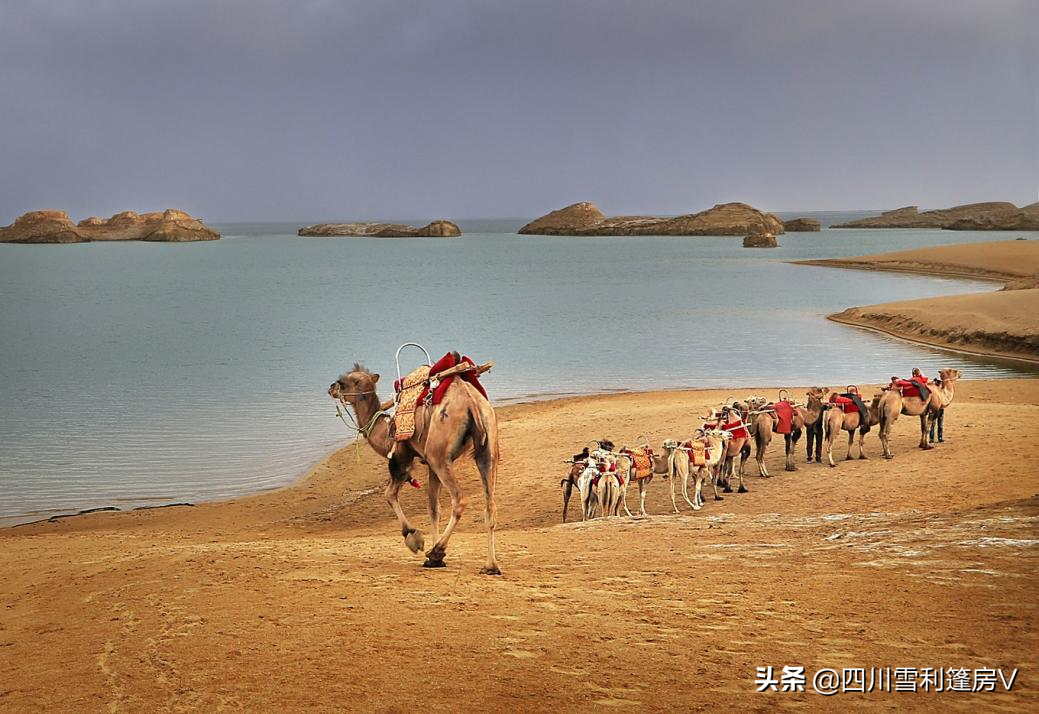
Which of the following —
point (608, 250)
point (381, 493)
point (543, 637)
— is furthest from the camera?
point (608, 250)

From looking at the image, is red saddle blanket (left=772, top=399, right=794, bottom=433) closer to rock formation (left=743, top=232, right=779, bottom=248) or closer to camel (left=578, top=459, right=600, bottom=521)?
camel (left=578, top=459, right=600, bottom=521)

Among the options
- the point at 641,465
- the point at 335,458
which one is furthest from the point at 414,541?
the point at 335,458

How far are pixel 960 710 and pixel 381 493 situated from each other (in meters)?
14.2

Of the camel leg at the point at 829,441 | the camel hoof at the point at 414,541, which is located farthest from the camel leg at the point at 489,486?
the camel leg at the point at 829,441

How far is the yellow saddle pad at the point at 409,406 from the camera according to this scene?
11312 mm

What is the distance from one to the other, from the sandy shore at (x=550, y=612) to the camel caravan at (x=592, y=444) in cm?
85

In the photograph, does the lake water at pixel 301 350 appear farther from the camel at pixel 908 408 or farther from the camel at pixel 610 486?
the camel at pixel 908 408

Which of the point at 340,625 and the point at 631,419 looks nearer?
the point at 340,625

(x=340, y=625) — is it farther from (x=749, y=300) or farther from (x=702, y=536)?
(x=749, y=300)

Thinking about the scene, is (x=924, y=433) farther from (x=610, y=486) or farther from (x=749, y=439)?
(x=610, y=486)

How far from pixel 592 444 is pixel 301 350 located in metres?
29.5

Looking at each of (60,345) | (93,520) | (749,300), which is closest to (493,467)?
(93,520)

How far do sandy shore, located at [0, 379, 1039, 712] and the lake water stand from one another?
29.9 feet

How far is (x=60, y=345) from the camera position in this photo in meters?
51.4
